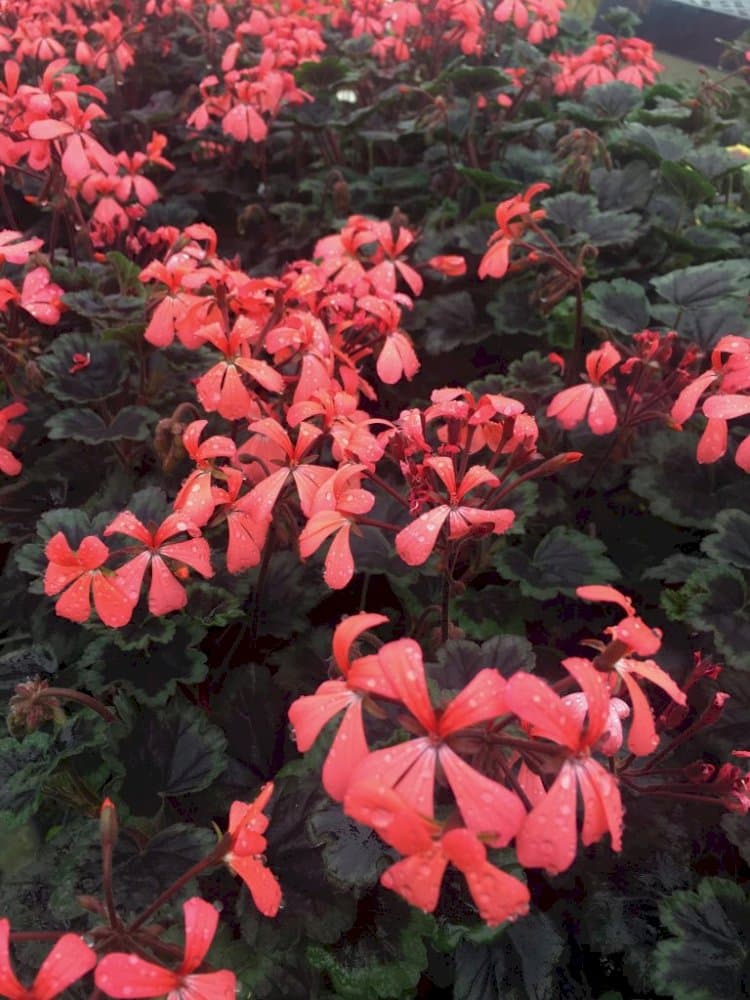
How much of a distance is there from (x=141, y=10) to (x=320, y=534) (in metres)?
3.14

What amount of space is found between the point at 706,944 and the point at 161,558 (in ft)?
3.14

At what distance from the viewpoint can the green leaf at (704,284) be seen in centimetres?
188

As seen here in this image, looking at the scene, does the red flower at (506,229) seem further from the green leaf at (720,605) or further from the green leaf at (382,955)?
the green leaf at (382,955)

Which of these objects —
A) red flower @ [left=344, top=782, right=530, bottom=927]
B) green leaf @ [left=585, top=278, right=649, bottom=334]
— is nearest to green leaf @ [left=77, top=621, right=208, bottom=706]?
red flower @ [left=344, top=782, right=530, bottom=927]

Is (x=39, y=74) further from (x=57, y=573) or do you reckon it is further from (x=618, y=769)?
(x=618, y=769)

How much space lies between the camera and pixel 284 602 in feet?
4.85

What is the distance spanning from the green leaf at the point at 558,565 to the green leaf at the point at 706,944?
515mm

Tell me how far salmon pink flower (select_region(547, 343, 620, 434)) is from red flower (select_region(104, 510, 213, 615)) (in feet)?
2.26

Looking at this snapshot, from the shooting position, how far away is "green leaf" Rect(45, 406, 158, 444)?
1562 mm

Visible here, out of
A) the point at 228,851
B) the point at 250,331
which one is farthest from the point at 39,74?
the point at 228,851

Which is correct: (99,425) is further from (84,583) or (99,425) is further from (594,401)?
(594,401)

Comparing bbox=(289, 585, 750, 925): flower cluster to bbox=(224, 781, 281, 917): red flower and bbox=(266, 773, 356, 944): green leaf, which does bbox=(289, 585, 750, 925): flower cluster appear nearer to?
bbox=(224, 781, 281, 917): red flower

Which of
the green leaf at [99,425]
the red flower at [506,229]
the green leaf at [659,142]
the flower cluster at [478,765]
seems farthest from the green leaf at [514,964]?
the green leaf at [659,142]

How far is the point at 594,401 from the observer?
1.42m
